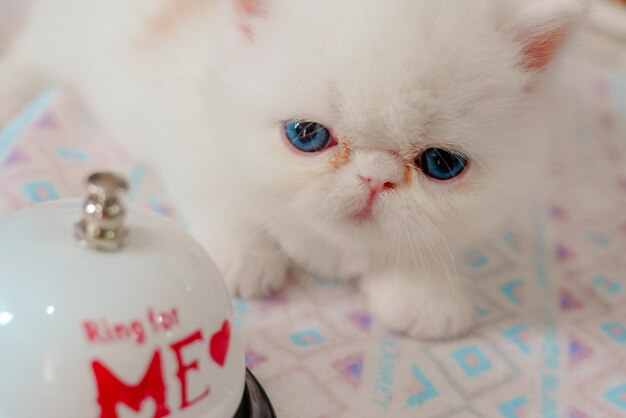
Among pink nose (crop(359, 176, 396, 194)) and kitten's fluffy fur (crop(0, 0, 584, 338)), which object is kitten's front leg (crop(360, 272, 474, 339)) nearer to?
kitten's fluffy fur (crop(0, 0, 584, 338))

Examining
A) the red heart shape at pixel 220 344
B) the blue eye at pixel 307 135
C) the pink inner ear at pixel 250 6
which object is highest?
the pink inner ear at pixel 250 6

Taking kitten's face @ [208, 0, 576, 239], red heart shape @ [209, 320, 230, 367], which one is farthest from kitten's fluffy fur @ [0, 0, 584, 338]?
red heart shape @ [209, 320, 230, 367]

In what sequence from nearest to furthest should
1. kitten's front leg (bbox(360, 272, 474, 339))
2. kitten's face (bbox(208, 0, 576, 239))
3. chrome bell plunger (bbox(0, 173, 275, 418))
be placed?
chrome bell plunger (bbox(0, 173, 275, 418))
kitten's face (bbox(208, 0, 576, 239))
kitten's front leg (bbox(360, 272, 474, 339))

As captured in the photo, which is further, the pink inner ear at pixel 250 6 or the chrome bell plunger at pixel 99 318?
the pink inner ear at pixel 250 6

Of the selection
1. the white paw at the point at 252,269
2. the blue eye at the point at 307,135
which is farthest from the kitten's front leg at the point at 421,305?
the blue eye at the point at 307,135

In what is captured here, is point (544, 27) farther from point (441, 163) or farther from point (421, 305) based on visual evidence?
point (421, 305)

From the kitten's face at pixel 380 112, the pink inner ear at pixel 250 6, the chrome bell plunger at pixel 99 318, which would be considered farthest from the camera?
the pink inner ear at pixel 250 6

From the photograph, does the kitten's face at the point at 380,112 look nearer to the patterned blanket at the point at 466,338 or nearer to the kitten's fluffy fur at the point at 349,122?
the kitten's fluffy fur at the point at 349,122
